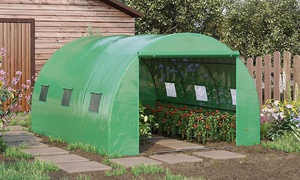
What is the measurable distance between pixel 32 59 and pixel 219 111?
816 cm

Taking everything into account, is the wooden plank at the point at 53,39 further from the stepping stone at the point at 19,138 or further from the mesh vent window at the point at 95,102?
the mesh vent window at the point at 95,102

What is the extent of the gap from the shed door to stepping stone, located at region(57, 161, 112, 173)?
955 centimetres

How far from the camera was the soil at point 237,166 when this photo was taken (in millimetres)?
9195

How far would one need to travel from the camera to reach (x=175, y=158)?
1066 centimetres

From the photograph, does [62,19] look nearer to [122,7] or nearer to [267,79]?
[122,7]

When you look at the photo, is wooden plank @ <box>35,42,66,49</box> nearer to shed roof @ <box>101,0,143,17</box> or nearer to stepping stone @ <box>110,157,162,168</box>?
shed roof @ <box>101,0,143,17</box>

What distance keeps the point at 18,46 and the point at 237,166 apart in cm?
1096

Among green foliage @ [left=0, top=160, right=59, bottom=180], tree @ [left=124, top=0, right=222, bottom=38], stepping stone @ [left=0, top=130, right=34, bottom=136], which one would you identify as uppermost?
tree @ [left=124, top=0, right=222, bottom=38]

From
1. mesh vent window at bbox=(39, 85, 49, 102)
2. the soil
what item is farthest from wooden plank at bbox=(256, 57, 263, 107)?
mesh vent window at bbox=(39, 85, 49, 102)

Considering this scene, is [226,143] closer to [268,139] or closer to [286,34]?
[268,139]

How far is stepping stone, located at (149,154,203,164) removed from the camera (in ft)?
34.0

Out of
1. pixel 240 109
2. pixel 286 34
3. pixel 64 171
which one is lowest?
pixel 64 171

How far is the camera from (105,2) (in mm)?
21031

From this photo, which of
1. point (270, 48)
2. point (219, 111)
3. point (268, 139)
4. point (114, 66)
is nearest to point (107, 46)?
point (114, 66)
